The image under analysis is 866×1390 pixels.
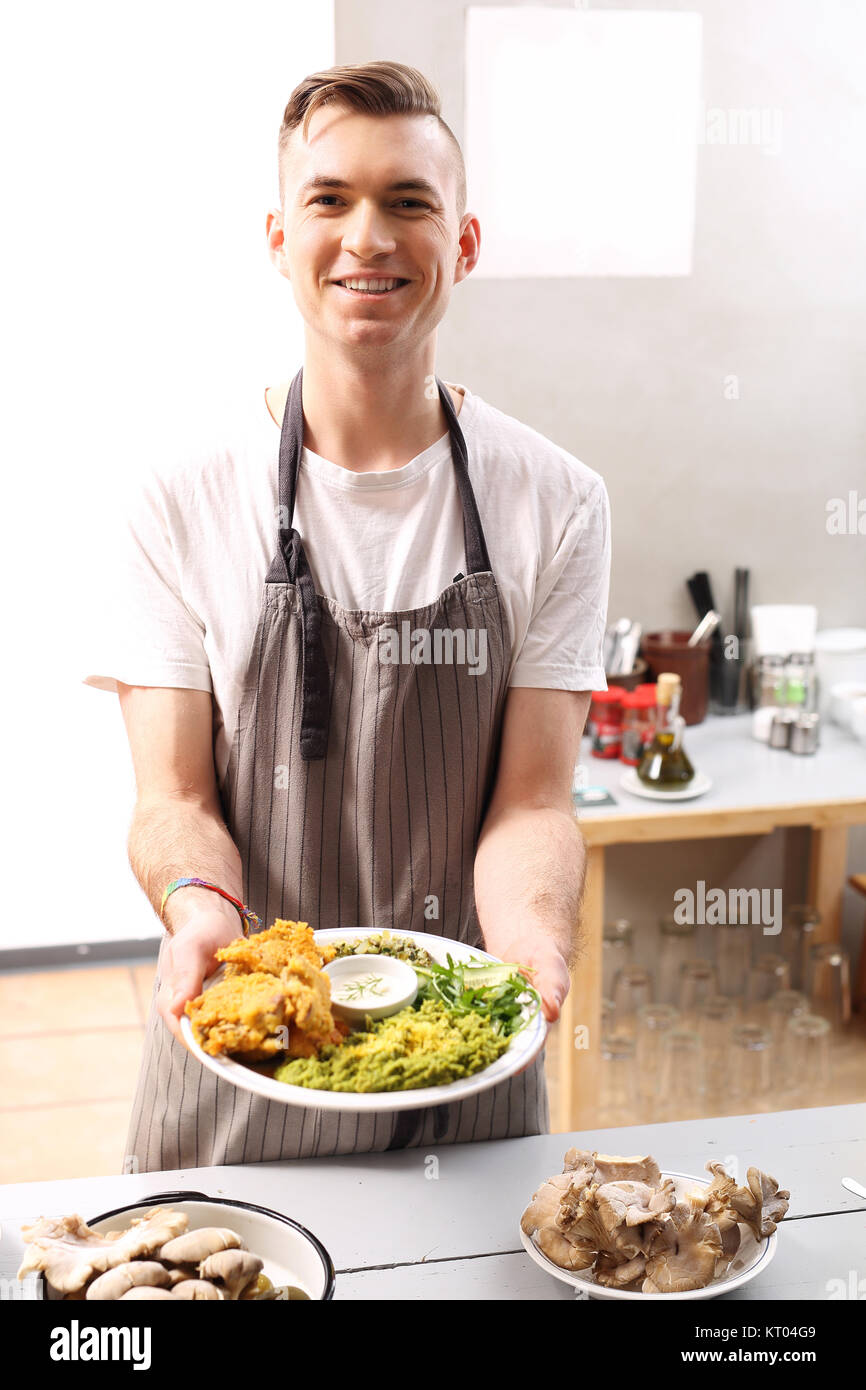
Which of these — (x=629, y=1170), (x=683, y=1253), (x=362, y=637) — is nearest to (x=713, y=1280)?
(x=683, y=1253)

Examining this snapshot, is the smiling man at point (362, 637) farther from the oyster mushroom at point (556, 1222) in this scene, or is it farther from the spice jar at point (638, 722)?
the spice jar at point (638, 722)

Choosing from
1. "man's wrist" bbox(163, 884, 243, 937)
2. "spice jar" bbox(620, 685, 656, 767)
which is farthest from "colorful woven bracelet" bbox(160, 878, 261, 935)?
"spice jar" bbox(620, 685, 656, 767)

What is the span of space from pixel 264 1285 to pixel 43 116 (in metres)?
3.04

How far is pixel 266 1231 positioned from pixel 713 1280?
16.3 inches

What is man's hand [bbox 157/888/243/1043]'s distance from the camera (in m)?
1.33

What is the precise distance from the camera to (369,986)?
141 centimetres

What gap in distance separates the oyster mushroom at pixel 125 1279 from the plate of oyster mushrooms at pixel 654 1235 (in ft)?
1.22

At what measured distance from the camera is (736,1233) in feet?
4.22

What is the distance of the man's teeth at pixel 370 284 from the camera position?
1.53 meters

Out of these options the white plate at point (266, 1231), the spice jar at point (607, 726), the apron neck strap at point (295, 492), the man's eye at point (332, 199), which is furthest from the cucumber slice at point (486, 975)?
the spice jar at point (607, 726)

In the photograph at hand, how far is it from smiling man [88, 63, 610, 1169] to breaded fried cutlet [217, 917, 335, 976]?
176 millimetres

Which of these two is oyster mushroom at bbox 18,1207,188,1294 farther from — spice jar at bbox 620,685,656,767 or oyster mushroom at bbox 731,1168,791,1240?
spice jar at bbox 620,685,656,767
